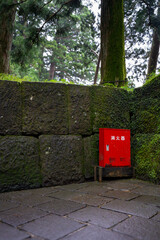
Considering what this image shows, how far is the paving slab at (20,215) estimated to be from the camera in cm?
159

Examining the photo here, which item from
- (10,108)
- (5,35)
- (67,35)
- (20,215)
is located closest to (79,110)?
(10,108)

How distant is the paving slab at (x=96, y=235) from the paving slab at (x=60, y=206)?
380 mm

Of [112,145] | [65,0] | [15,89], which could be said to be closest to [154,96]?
[112,145]

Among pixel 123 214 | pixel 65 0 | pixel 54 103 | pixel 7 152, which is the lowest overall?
pixel 123 214

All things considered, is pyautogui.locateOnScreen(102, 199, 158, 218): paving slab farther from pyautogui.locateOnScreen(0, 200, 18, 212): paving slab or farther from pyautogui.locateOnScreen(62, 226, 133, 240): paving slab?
pyautogui.locateOnScreen(0, 200, 18, 212): paving slab

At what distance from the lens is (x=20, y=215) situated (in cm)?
171

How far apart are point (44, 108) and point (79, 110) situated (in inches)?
22.0

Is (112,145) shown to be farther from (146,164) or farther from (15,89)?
(15,89)

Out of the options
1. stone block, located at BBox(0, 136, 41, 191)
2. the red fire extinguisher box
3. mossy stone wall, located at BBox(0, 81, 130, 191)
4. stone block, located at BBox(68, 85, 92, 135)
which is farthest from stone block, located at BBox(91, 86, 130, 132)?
stone block, located at BBox(0, 136, 41, 191)

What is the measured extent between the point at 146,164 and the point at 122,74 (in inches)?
88.1

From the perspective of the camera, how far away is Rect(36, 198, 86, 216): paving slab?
5.91 ft

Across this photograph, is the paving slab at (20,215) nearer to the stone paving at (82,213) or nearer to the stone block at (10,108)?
the stone paving at (82,213)

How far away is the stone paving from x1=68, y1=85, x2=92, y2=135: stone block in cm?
91

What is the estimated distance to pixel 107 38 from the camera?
491 centimetres
